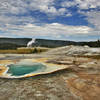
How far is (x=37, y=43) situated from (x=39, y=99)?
111 ft

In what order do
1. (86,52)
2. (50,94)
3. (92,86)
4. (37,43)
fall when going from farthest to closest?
(37,43) → (86,52) → (92,86) → (50,94)

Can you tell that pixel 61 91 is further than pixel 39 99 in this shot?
Yes

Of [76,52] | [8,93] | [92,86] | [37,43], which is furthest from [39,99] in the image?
[37,43]

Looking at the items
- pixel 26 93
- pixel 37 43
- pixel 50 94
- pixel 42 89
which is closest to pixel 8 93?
pixel 26 93

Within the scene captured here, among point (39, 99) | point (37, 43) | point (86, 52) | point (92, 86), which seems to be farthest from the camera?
point (37, 43)

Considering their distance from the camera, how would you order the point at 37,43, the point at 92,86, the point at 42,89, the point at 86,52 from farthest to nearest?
the point at 37,43 < the point at 86,52 < the point at 92,86 < the point at 42,89

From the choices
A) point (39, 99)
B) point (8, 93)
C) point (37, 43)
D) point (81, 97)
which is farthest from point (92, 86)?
point (37, 43)

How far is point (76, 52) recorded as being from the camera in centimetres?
1617

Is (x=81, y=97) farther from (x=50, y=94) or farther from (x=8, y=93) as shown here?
(x=8, y=93)

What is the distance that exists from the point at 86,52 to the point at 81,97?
45.4ft

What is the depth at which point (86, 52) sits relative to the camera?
1582cm

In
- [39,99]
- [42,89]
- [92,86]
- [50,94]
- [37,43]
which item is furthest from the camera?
[37,43]

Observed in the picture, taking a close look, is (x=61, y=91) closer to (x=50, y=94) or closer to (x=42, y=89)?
(x=50, y=94)

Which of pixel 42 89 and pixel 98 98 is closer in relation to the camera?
pixel 98 98
